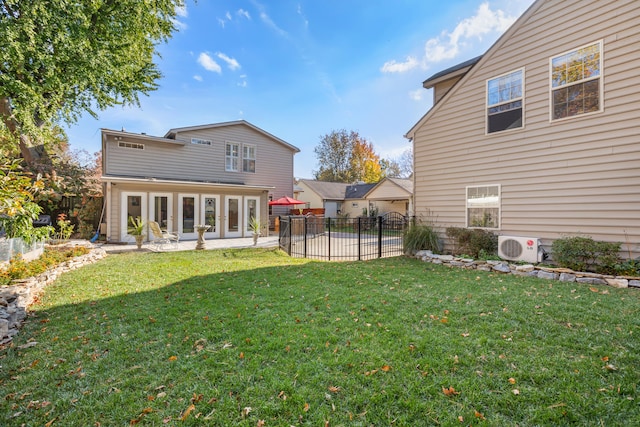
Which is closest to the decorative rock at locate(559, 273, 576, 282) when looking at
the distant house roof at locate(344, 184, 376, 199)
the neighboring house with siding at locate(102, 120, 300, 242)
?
the neighboring house with siding at locate(102, 120, 300, 242)

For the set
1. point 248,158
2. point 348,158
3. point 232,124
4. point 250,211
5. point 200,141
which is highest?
point 348,158

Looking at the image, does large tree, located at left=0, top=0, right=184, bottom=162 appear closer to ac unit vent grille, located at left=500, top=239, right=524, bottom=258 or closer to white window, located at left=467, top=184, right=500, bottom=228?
white window, located at left=467, top=184, right=500, bottom=228

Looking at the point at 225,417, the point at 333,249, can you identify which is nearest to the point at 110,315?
the point at 225,417

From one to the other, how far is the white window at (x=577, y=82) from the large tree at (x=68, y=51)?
11.9 meters

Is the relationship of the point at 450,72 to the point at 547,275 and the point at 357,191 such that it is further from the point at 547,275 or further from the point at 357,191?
the point at 357,191

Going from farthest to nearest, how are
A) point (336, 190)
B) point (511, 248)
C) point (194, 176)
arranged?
point (336, 190) → point (194, 176) → point (511, 248)

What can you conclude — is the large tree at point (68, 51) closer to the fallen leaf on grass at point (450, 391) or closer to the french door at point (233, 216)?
the french door at point (233, 216)

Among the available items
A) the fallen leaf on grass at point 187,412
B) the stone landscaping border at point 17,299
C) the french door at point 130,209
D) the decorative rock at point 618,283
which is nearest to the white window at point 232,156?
the french door at point 130,209

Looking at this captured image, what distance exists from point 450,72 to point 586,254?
6.68 m

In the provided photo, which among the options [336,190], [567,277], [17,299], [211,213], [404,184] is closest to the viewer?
[17,299]

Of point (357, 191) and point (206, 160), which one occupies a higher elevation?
point (206, 160)

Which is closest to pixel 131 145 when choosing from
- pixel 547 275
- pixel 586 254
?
pixel 547 275

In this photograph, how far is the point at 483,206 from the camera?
783 cm

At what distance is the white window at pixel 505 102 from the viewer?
724 centimetres
